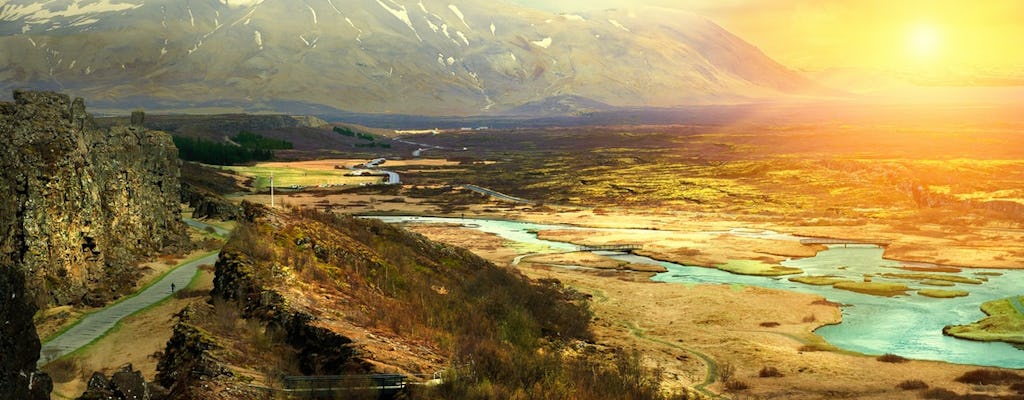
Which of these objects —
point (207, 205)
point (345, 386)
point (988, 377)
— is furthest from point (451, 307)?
point (207, 205)

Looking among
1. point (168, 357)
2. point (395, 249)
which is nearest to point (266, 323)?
point (168, 357)

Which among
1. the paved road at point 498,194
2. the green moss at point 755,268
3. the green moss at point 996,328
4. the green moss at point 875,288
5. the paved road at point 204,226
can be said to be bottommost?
the paved road at point 498,194

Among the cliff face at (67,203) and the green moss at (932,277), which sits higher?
the cliff face at (67,203)

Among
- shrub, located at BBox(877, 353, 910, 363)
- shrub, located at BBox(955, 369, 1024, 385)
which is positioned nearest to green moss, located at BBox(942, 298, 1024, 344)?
shrub, located at BBox(877, 353, 910, 363)

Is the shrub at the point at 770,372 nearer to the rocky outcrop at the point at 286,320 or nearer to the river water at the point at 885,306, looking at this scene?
the river water at the point at 885,306

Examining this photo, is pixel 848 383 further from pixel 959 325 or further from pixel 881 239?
pixel 881 239

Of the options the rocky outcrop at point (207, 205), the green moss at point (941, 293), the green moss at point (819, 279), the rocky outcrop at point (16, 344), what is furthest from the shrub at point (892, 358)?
the rocky outcrop at point (207, 205)
